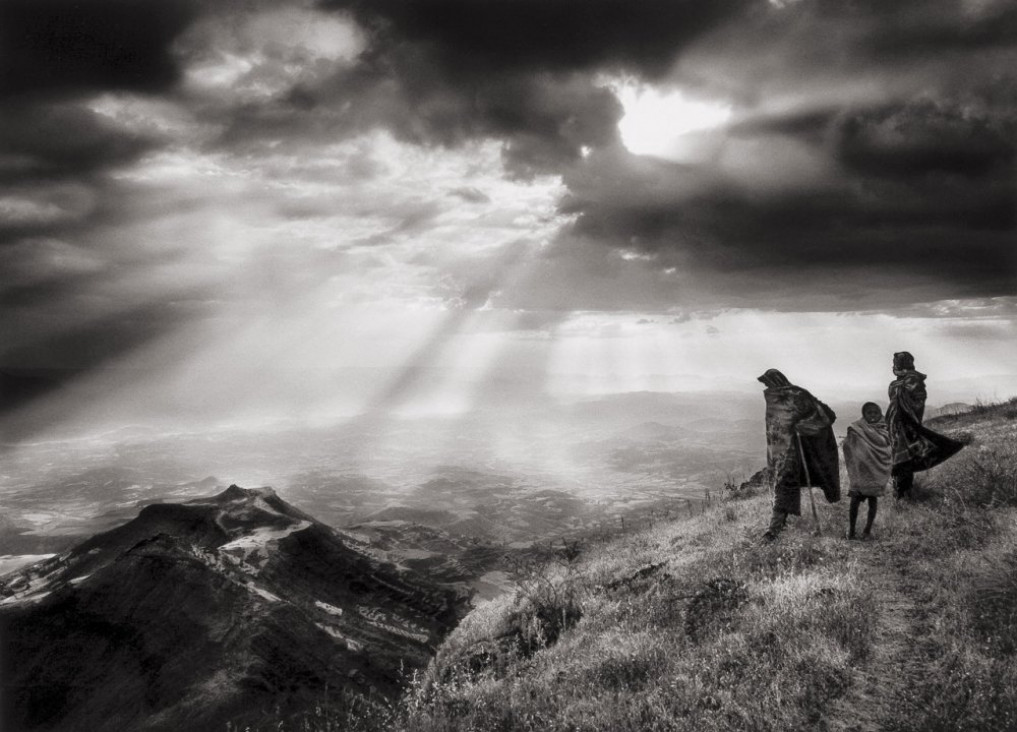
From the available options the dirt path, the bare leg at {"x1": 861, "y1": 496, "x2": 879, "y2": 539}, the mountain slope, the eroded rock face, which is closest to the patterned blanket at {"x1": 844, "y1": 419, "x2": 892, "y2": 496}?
the bare leg at {"x1": 861, "y1": 496, "x2": 879, "y2": 539}

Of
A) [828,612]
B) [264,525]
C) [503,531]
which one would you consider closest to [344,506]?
[503,531]

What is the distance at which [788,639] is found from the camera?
698 centimetres

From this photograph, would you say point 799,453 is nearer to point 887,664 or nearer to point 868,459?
point 868,459

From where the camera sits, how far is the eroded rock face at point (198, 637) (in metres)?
14.9

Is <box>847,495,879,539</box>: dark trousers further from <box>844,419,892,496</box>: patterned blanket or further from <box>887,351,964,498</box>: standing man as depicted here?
<box>887,351,964,498</box>: standing man

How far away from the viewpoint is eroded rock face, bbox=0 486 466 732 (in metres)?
14.9

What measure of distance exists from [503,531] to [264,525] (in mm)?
106698

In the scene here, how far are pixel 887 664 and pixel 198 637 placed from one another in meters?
18.1

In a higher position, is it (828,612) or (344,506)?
(828,612)

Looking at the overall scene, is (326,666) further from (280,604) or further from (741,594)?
(741,594)

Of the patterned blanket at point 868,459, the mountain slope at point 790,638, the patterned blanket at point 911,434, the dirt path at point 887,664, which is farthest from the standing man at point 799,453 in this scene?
the dirt path at point 887,664

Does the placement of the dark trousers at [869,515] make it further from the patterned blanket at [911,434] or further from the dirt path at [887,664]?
the dirt path at [887,664]

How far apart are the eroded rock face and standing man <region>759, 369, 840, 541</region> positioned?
11306mm

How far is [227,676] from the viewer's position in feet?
48.7
